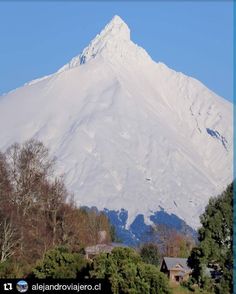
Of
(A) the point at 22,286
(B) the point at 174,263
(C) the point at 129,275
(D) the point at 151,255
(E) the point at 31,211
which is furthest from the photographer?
(D) the point at 151,255

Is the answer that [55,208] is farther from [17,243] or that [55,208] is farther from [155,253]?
[155,253]

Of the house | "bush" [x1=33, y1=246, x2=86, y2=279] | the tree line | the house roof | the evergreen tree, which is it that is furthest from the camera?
the house roof

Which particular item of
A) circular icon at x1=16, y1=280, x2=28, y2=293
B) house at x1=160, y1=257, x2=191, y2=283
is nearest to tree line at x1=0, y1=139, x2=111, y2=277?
house at x1=160, y1=257, x2=191, y2=283

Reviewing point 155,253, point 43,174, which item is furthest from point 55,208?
point 155,253

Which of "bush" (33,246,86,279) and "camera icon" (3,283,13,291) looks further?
"bush" (33,246,86,279)

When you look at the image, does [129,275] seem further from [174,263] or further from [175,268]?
[174,263]

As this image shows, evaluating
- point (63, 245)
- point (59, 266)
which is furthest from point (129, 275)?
point (63, 245)

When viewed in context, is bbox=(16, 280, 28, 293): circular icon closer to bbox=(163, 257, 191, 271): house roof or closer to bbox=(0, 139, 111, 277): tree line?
bbox=(0, 139, 111, 277): tree line

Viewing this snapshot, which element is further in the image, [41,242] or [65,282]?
[41,242]
